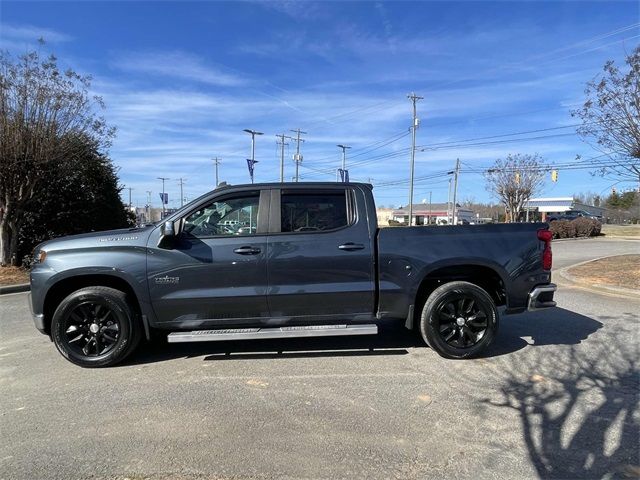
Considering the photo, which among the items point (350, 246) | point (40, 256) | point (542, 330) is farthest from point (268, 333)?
point (542, 330)

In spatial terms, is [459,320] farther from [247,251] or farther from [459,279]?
[247,251]

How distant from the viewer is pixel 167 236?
5.05 metres

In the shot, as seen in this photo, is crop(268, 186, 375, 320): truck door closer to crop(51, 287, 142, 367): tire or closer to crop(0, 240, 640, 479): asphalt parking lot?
crop(0, 240, 640, 479): asphalt parking lot

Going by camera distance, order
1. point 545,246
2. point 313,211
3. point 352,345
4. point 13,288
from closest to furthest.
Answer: point 313,211
point 545,246
point 352,345
point 13,288

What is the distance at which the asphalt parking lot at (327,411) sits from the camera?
10.7ft

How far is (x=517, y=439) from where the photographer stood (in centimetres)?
356

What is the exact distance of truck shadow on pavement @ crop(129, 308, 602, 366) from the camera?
5.61 m

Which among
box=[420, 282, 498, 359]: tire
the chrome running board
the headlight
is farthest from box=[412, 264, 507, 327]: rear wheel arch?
the headlight

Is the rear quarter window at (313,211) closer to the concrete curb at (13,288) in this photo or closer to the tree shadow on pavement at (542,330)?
the tree shadow on pavement at (542,330)

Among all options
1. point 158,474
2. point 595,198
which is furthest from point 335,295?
point 595,198

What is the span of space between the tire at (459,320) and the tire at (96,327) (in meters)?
3.20

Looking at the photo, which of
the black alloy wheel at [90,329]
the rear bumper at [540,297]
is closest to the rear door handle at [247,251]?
the black alloy wheel at [90,329]

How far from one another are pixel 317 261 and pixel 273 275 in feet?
1.61

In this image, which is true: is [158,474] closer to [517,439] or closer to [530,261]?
[517,439]
